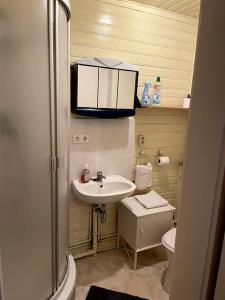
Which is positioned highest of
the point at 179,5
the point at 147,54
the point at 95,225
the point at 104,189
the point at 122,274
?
the point at 179,5

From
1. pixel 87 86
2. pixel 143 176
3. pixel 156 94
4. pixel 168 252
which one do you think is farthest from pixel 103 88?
pixel 168 252

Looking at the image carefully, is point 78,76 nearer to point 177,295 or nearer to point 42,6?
point 42,6

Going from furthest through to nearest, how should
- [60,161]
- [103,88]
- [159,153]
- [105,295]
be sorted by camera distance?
[159,153] < [103,88] < [105,295] < [60,161]

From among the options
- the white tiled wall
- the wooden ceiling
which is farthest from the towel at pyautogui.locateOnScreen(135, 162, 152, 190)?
the wooden ceiling

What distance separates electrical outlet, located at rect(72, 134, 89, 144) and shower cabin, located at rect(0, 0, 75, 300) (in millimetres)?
543

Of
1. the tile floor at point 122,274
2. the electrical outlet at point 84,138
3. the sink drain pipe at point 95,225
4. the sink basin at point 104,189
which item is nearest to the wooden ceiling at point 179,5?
the electrical outlet at point 84,138

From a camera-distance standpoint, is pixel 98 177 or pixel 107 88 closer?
pixel 107 88

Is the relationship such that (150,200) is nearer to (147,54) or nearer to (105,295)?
(105,295)

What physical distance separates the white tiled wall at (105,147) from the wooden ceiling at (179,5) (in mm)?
1108

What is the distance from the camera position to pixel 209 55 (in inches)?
18.9

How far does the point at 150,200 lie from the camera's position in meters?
2.31

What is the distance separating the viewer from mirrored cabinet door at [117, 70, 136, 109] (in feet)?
6.82

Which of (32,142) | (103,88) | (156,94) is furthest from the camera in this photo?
(156,94)

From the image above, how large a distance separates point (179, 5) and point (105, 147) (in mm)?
1542
